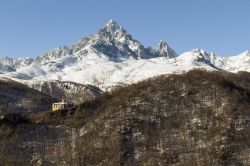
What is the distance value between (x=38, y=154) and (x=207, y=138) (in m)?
48.7

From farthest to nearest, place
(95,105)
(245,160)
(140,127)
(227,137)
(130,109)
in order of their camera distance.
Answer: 1. (95,105)
2. (130,109)
3. (140,127)
4. (227,137)
5. (245,160)

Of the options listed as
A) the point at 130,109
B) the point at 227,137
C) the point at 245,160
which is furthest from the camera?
the point at 130,109

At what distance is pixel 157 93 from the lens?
189m

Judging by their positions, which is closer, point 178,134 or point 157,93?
point 178,134

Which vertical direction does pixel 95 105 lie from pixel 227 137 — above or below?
above

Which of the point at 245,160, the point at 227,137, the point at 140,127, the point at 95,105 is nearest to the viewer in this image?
the point at 245,160

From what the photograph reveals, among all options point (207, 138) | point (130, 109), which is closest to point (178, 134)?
point (207, 138)

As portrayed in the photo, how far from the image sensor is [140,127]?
166750mm

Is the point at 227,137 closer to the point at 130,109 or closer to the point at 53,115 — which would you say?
the point at 130,109

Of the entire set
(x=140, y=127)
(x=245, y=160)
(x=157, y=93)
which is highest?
(x=157, y=93)

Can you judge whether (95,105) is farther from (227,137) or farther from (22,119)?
(227,137)

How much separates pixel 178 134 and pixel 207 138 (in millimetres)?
9239

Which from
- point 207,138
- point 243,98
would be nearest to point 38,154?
point 207,138

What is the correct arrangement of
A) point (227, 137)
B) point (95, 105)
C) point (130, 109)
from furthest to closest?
point (95, 105)
point (130, 109)
point (227, 137)
